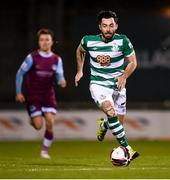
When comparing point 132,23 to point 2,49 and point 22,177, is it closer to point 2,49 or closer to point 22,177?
point 2,49

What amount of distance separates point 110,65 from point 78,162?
1.75m

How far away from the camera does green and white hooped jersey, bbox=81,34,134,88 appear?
11.5 meters

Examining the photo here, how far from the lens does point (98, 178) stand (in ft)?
32.1

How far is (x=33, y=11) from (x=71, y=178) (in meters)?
10.9

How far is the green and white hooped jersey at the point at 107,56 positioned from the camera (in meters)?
11.5

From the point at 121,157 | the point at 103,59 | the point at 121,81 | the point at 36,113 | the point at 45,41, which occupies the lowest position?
the point at 36,113

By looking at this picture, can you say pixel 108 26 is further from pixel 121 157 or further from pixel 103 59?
pixel 121 157

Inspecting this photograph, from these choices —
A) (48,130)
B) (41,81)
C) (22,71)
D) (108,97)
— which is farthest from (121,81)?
(41,81)

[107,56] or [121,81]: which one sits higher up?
[107,56]

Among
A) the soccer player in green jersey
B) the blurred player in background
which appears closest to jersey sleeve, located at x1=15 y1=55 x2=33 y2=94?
the blurred player in background

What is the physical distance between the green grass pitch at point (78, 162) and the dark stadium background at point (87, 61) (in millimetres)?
1166

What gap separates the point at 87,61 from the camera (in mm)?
18484

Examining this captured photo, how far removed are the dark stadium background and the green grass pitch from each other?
1.17 metres

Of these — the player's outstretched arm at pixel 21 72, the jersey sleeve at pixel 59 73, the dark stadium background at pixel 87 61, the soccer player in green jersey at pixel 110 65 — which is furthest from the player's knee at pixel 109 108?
the dark stadium background at pixel 87 61
